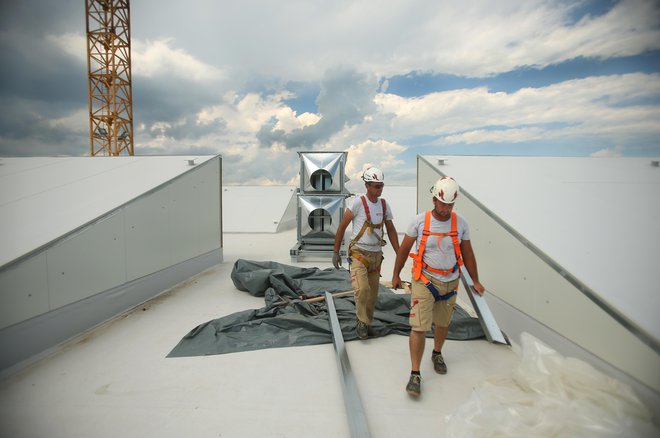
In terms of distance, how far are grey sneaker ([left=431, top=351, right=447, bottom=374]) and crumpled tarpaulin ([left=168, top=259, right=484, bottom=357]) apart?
0.61 meters

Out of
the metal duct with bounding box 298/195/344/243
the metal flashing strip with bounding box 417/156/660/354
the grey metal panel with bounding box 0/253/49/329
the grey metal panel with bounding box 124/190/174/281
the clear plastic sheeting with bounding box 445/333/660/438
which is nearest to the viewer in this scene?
the clear plastic sheeting with bounding box 445/333/660/438

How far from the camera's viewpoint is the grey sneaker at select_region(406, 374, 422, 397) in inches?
94.1

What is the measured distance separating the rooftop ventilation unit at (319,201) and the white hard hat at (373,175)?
11.8ft

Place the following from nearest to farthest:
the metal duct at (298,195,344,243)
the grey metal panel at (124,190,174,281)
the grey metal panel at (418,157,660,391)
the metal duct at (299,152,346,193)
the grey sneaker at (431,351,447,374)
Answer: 1. the grey metal panel at (418,157,660,391)
2. the grey sneaker at (431,351,447,374)
3. the grey metal panel at (124,190,174,281)
4. the metal duct at (298,195,344,243)
5. the metal duct at (299,152,346,193)

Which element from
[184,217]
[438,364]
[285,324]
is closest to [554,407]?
[438,364]

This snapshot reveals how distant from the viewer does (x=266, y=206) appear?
11930 mm

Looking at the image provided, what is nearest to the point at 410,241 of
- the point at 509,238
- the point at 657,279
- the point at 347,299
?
the point at 509,238

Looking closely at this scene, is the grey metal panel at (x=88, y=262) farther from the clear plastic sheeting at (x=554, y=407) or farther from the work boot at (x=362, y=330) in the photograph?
the clear plastic sheeting at (x=554, y=407)

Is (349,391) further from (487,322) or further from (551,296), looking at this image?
(551,296)

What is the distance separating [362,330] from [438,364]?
0.78 m

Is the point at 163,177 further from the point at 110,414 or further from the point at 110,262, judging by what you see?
the point at 110,414

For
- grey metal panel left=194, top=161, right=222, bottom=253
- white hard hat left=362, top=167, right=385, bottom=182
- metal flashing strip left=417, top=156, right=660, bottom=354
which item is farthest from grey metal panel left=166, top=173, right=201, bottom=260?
metal flashing strip left=417, top=156, right=660, bottom=354

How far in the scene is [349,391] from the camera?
239cm

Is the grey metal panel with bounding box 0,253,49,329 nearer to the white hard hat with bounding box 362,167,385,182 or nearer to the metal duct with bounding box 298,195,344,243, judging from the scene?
the white hard hat with bounding box 362,167,385,182
